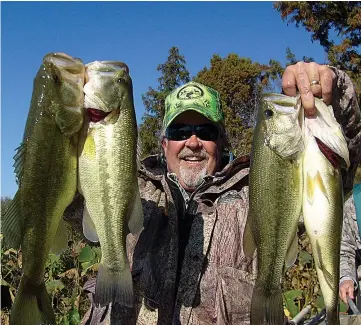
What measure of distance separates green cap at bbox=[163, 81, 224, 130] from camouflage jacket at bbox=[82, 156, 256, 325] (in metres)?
0.65

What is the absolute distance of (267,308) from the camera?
3.04m

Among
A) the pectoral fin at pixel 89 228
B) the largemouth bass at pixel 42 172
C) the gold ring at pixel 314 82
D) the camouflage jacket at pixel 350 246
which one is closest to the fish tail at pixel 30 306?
the largemouth bass at pixel 42 172

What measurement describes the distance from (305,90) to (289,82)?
11cm

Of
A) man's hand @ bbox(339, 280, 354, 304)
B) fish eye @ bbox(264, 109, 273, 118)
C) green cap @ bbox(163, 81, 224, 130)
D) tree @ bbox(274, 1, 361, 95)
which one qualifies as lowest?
man's hand @ bbox(339, 280, 354, 304)

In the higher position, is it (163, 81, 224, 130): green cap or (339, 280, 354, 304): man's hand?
(163, 81, 224, 130): green cap

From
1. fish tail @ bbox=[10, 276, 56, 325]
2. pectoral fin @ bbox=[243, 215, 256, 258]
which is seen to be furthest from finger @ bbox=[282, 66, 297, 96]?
fish tail @ bbox=[10, 276, 56, 325]

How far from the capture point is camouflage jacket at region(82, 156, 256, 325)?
3.77 meters

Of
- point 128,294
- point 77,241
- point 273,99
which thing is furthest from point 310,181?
point 77,241

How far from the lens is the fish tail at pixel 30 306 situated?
285cm

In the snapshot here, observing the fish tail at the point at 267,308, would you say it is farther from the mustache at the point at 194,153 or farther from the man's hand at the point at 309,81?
the mustache at the point at 194,153

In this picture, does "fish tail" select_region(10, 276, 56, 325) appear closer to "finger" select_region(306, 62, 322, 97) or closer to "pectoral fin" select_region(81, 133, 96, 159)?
"pectoral fin" select_region(81, 133, 96, 159)

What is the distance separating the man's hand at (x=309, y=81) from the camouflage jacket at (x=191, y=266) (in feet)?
3.64

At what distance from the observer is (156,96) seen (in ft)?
65.9

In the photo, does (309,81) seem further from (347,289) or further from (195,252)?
(347,289)
